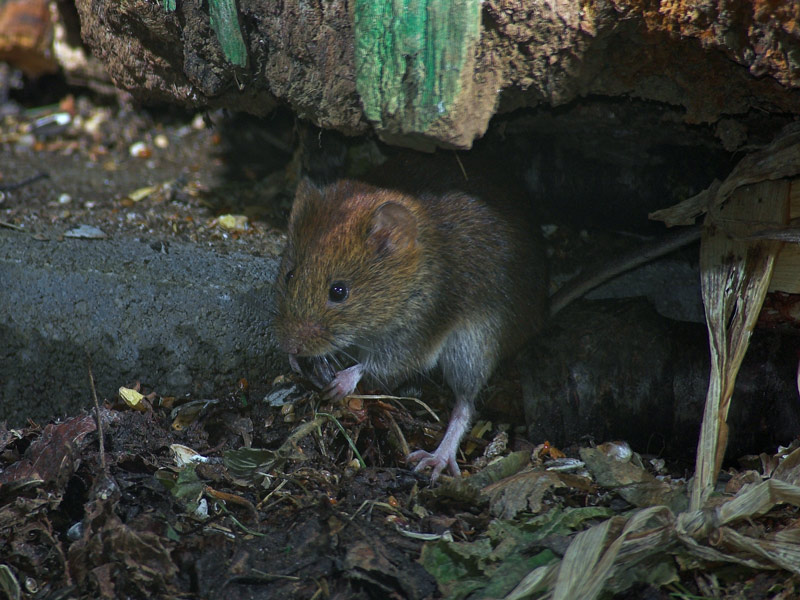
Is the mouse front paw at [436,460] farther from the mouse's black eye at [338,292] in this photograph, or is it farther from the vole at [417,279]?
the mouse's black eye at [338,292]

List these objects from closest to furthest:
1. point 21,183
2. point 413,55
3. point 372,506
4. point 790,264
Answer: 1. point 413,55
2. point 372,506
3. point 790,264
4. point 21,183

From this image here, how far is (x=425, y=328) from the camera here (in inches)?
154

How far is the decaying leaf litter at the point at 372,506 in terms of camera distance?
8.88ft

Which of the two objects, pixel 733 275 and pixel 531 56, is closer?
pixel 531 56

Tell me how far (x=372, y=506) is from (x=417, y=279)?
118 cm

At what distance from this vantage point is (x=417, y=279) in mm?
3830

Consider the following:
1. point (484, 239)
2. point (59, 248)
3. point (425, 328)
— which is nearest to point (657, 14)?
point (484, 239)

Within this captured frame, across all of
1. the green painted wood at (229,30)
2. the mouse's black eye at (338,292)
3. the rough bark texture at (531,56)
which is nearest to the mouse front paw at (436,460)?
the mouse's black eye at (338,292)

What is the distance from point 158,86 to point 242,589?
8.03 ft

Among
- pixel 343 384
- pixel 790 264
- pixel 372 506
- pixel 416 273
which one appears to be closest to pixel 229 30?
pixel 416 273

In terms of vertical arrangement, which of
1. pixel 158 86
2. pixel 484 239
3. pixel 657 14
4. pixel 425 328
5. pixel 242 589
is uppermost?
pixel 657 14

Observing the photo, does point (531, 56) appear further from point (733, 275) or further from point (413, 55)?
point (733, 275)

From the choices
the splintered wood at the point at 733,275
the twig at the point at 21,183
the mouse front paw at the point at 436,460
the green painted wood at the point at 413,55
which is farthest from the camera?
the twig at the point at 21,183

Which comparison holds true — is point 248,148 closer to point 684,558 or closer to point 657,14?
point 657,14
